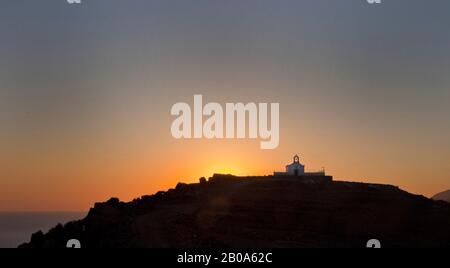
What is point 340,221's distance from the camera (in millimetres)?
50906

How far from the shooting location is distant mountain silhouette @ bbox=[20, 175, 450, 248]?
46.6 m

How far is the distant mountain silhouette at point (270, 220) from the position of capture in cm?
4656

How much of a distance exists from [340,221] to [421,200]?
11.0m

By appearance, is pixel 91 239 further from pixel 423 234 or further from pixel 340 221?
pixel 423 234

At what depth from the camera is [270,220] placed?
168ft

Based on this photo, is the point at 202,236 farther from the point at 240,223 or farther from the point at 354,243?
the point at 354,243

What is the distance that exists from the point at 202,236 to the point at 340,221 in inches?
495

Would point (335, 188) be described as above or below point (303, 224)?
above

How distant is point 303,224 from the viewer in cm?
5066
